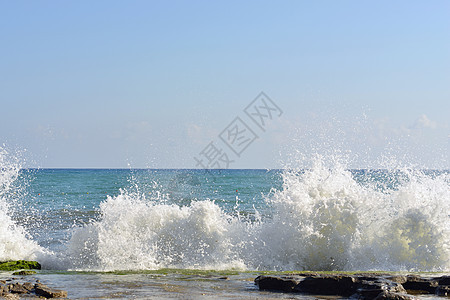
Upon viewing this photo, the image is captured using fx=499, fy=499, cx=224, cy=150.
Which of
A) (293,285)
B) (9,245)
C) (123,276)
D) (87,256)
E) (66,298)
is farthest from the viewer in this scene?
(9,245)

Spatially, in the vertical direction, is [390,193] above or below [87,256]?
above

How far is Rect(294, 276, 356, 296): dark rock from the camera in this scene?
7.95 meters

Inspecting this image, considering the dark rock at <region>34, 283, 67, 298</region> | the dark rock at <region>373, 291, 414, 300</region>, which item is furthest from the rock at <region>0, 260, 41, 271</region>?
the dark rock at <region>373, 291, 414, 300</region>

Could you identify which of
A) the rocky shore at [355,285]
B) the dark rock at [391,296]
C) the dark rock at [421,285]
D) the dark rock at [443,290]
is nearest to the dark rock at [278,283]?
the rocky shore at [355,285]

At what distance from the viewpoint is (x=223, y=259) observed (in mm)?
11719

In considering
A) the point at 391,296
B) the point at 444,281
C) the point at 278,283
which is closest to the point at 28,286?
the point at 278,283

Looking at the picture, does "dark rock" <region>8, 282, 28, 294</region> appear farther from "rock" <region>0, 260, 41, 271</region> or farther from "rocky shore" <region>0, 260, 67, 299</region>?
"rock" <region>0, 260, 41, 271</region>

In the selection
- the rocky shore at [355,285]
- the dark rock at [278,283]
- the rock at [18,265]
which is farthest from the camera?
the rock at [18,265]

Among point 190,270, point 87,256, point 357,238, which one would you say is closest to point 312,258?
point 357,238

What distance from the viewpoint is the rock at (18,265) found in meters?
10.9

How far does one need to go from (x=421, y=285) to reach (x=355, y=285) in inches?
43.0

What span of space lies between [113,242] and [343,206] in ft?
18.3

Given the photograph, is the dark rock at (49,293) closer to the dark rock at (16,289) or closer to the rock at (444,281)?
the dark rock at (16,289)

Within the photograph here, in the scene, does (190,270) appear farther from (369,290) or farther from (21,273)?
(369,290)
